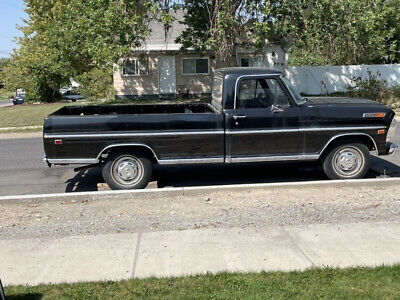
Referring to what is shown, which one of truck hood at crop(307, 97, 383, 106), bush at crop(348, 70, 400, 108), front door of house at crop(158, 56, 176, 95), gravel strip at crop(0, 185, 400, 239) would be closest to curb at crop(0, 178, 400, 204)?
gravel strip at crop(0, 185, 400, 239)

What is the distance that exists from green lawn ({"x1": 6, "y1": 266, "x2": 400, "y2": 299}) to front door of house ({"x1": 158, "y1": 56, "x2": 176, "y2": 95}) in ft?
78.8

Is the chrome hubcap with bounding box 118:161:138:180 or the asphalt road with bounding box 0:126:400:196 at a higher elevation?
the chrome hubcap with bounding box 118:161:138:180

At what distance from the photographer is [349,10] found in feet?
53.5

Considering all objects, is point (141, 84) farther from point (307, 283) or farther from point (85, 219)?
point (307, 283)

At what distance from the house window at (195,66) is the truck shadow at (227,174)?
1877 cm

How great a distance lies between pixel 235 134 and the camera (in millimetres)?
7375

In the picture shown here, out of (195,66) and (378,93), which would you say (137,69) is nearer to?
(195,66)

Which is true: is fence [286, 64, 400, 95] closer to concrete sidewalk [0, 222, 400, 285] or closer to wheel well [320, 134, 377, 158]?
wheel well [320, 134, 377, 158]

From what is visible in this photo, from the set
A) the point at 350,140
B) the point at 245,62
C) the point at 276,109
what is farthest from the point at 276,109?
the point at 245,62

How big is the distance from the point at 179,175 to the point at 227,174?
97cm

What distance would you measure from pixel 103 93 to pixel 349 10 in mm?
17606

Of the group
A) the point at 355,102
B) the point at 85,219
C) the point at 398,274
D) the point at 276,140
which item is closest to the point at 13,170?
the point at 85,219

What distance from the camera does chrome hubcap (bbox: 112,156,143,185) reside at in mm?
7430

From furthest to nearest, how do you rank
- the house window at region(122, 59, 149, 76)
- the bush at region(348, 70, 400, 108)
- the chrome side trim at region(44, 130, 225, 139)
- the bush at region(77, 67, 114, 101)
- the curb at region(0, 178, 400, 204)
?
1. the bush at region(77, 67, 114, 101)
2. the house window at region(122, 59, 149, 76)
3. the bush at region(348, 70, 400, 108)
4. the chrome side trim at region(44, 130, 225, 139)
5. the curb at region(0, 178, 400, 204)
